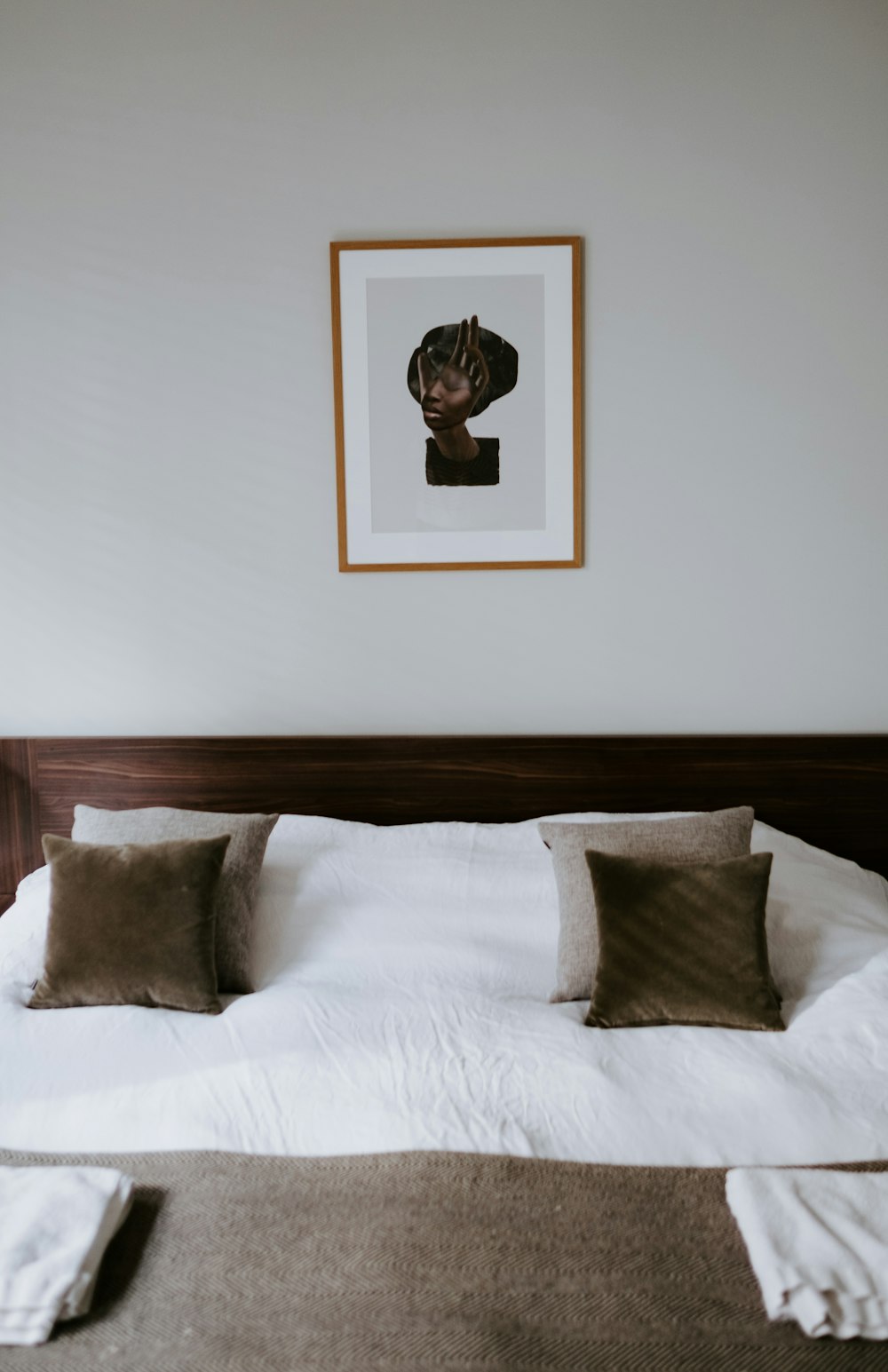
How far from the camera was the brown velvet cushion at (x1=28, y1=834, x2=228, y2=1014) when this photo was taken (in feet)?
6.04

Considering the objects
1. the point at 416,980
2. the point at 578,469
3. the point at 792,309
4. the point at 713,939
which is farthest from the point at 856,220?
the point at 416,980

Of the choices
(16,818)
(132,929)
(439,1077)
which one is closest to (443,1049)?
(439,1077)

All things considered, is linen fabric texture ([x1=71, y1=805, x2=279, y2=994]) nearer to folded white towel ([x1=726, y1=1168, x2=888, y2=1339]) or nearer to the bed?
the bed

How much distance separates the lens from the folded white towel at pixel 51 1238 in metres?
1.10

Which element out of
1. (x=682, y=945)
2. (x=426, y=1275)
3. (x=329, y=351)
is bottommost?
(x=426, y=1275)

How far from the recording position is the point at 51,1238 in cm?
119

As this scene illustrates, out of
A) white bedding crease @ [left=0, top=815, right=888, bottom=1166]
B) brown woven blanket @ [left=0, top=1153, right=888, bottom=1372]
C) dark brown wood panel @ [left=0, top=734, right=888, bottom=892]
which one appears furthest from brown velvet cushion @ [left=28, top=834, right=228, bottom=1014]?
dark brown wood panel @ [left=0, top=734, right=888, bottom=892]

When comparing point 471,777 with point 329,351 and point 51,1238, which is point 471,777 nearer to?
point 329,351

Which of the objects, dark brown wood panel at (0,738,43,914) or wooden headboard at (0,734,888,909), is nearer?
wooden headboard at (0,734,888,909)

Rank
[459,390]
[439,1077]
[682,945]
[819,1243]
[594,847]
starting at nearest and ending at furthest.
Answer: [819,1243], [439,1077], [682,945], [594,847], [459,390]

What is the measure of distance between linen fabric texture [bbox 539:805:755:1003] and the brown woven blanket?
0.50 meters

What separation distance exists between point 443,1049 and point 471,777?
0.90m

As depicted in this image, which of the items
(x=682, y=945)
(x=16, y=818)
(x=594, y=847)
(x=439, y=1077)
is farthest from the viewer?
(x=16, y=818)

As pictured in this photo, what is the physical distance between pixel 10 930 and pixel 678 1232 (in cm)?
150
